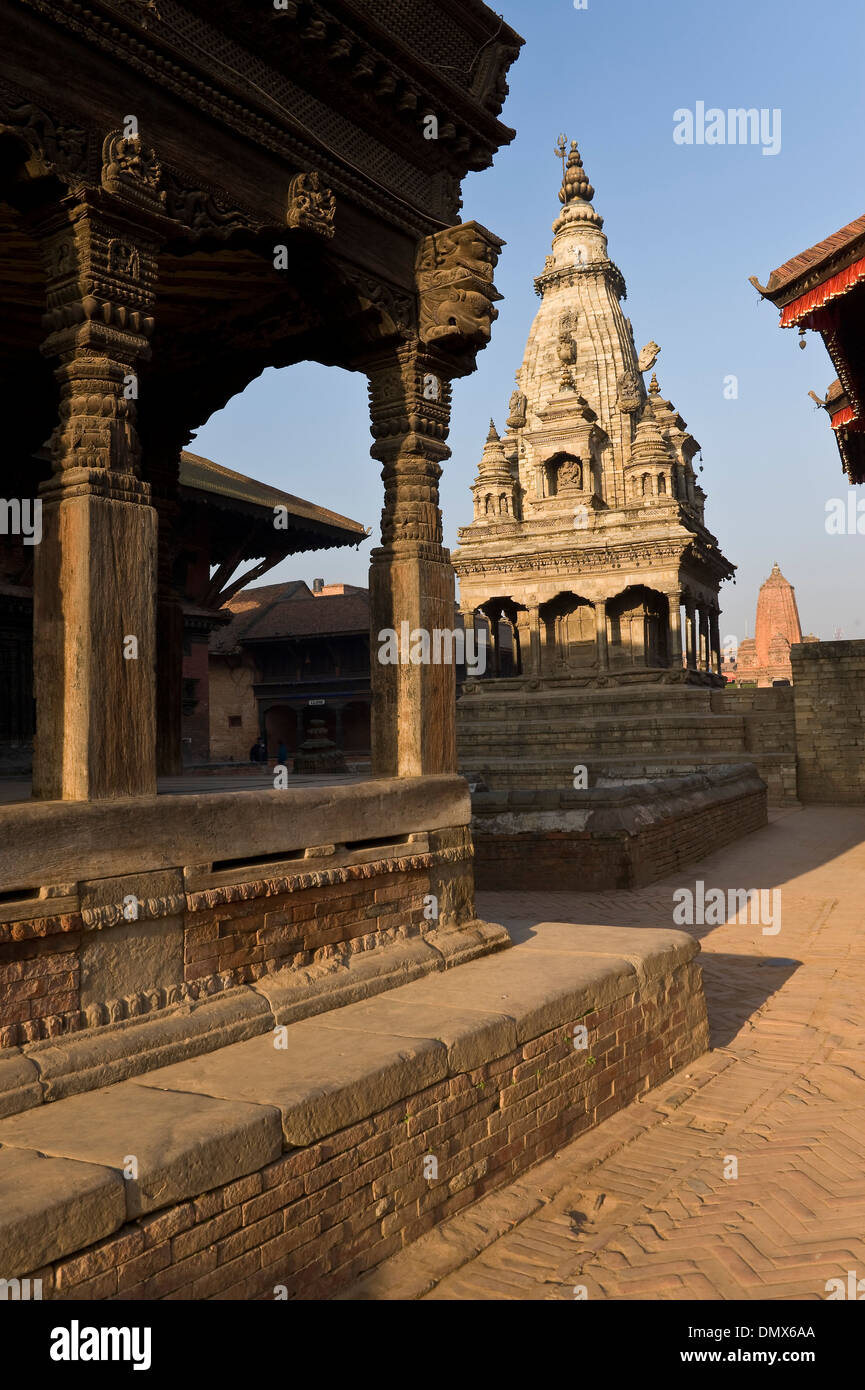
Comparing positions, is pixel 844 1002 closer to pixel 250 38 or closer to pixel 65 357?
pixel 65 357

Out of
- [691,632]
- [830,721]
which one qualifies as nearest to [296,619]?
[691,632]

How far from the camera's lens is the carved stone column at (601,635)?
3506cm

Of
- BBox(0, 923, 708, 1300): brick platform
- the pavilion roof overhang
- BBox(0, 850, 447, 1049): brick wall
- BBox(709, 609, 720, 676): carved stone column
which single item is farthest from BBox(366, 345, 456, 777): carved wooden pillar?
BBox(709, 609, 720, 676): carved stone column

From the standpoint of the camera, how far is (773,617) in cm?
6091

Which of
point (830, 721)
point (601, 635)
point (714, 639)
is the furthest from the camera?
point (714, 639)

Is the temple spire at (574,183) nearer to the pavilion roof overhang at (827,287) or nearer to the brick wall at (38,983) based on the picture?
the pavilion roof overhang at (827,287)

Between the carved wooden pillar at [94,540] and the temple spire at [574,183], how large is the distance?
4380 centimetres

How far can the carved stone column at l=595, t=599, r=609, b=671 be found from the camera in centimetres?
3506

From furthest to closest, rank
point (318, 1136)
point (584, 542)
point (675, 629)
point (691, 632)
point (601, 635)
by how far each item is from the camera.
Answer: point (691, 632)
point (584, 542)
point (601, 635)
point (675, 629)
point (318, 1136)

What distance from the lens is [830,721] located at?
76.2 feet

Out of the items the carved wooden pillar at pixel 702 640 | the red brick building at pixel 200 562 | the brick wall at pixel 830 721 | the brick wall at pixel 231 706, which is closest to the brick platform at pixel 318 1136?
the red brick building at pixel 200 562

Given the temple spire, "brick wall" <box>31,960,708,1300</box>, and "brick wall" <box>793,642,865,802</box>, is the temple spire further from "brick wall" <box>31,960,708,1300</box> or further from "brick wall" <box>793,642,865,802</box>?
"brick wall" <box>31,960,708,1300</box>

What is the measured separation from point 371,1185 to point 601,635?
32470 millimetres

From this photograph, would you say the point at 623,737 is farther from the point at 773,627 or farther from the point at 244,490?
the point at 773,627
